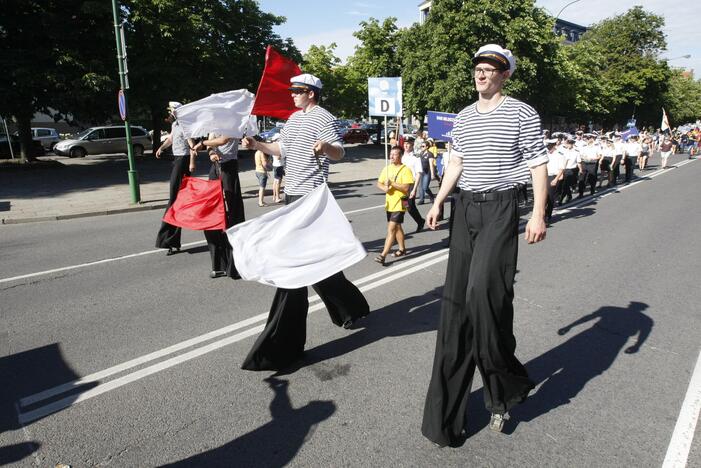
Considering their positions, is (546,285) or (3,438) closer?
(3,438)

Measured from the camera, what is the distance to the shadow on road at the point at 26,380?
114 inches

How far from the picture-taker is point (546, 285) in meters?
6.00

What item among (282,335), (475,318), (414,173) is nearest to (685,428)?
(475,318)

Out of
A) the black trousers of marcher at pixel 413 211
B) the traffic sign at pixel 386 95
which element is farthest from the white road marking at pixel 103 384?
the traffic sign at pixel 386 95

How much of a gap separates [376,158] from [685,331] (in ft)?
80.7

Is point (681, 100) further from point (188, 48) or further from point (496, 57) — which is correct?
point (496, 57)

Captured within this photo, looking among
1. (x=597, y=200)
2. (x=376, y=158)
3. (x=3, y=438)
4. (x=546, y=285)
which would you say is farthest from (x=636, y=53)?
(x=3, y=438)

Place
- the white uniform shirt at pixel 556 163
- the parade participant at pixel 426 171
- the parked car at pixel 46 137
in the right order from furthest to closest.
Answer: the parked car at pixel 46 137
the parade participant at pixel 426 171
the white uniform shirt at pixel 556 163

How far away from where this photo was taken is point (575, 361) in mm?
3959

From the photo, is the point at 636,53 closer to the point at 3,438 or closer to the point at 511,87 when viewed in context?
the point at 511,87

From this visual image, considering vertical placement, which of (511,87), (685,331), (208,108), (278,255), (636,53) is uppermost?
(636,53)

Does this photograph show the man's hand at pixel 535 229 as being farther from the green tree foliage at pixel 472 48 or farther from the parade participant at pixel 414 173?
the green tree foliage at pixel 472 48

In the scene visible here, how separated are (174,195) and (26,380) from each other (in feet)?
12.6

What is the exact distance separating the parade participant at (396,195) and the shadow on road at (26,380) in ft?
13.6
